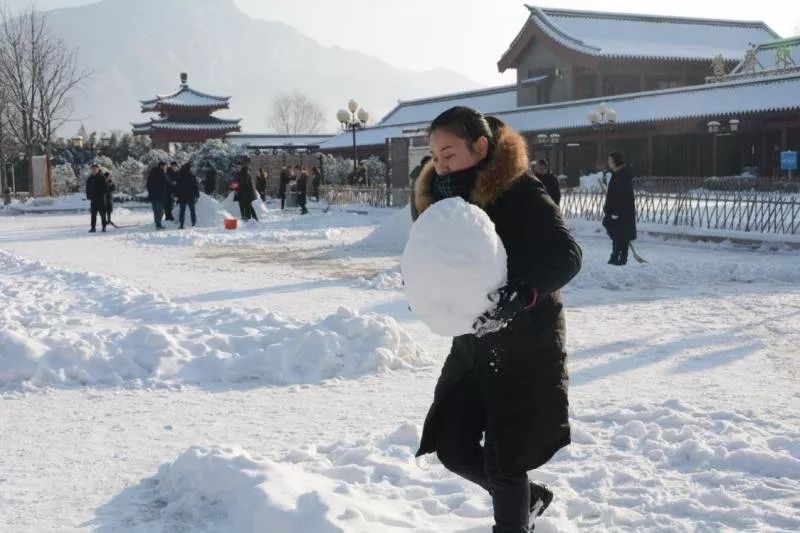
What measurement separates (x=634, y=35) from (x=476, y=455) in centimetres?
3951

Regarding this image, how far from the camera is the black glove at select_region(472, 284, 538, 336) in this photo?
7.72 feet

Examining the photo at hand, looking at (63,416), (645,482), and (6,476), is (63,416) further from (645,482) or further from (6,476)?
(645,482)

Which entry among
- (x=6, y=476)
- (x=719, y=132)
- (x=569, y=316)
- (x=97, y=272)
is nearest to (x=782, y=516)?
(x=6, y=476)

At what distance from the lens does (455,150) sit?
102 inches

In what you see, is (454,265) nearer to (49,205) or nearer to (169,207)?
(169,207)

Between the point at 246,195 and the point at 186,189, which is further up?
the point at 186,189

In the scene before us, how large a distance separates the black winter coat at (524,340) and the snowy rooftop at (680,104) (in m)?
24.4

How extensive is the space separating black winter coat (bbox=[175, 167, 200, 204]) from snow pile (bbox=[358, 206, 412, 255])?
20.0 feet

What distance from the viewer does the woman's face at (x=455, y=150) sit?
2.58 m

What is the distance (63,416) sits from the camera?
4879mm

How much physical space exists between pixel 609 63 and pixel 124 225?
77.8 feet

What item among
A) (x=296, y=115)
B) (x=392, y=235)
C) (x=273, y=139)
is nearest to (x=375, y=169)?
(x=273, y=139)

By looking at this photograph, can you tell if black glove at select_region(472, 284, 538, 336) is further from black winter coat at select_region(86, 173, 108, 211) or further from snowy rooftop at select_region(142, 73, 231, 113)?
snowy rooftop at select_region(142, 73, 231, 113)

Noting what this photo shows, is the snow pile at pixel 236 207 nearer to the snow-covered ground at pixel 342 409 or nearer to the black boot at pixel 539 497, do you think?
the snow-covered ground at pixel 342 409
